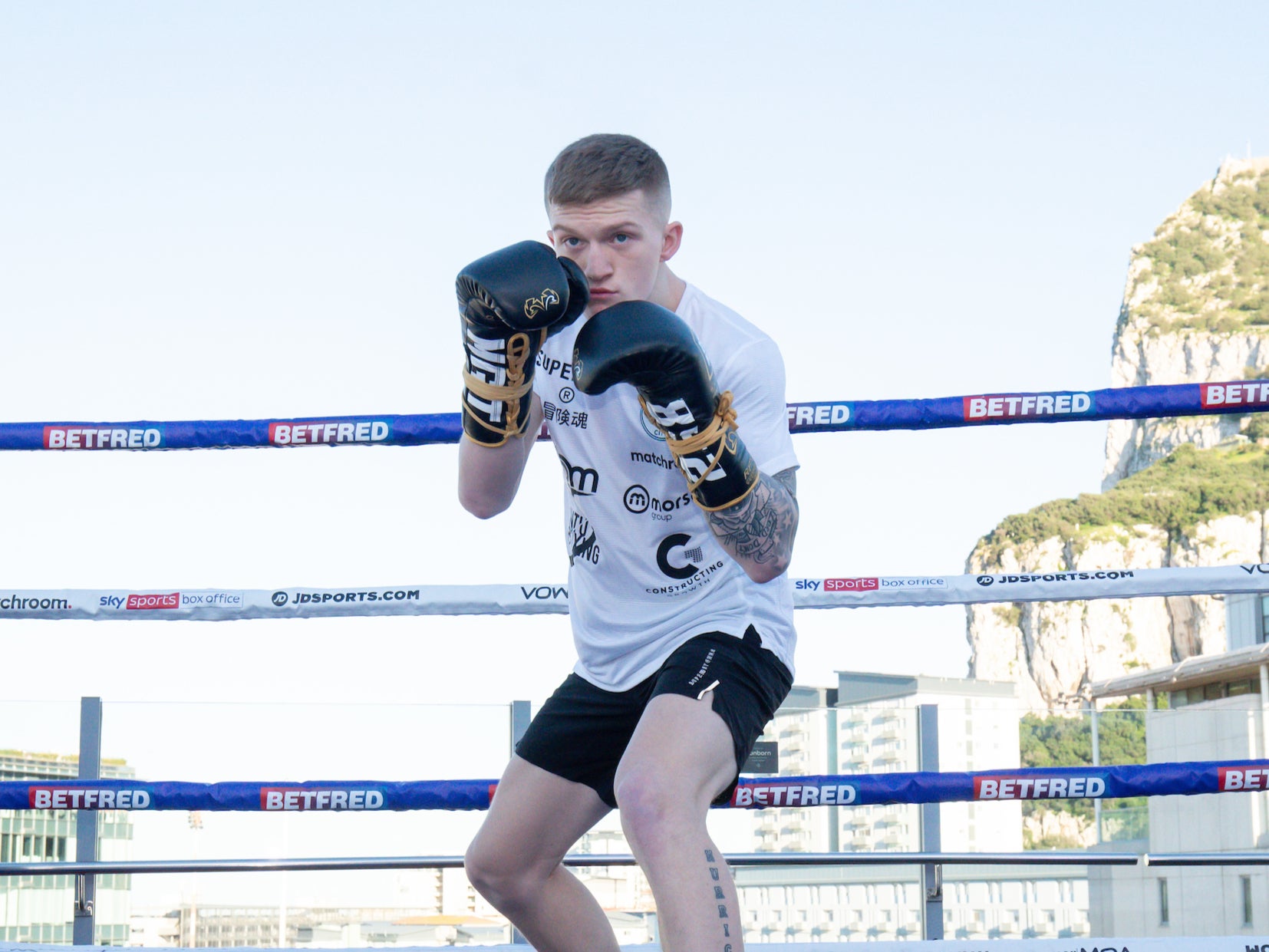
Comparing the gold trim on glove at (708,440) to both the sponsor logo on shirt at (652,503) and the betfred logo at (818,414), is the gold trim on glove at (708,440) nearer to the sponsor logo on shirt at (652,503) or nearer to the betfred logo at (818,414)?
the sponsor logo on shirt at (652,503)

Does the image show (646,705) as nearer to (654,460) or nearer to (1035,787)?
(654,460)

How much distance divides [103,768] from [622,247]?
8.05 feet

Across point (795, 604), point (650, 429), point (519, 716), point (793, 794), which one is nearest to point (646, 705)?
point (650, 429)

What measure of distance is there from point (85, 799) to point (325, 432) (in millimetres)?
1197

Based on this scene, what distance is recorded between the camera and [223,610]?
3879mm

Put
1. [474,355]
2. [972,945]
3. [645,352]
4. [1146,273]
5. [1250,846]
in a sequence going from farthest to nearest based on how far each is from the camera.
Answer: [1146,273], [1250,846], [972,945], [474,355], [645,352]

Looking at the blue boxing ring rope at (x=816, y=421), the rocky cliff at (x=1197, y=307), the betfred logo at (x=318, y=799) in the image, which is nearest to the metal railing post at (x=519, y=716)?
the betfred logo at (x=318, y=799)

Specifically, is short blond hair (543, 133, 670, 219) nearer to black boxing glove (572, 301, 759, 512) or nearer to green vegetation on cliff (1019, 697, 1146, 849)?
black boxing glove (572, 301, 759, 512)

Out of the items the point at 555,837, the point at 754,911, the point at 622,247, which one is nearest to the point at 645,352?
the point at 622,247

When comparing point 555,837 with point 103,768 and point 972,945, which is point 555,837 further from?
point 103,768

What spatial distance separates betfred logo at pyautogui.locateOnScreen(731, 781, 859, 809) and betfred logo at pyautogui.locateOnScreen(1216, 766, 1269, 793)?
953 mm

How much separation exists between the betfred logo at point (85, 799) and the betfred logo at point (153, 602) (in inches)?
20.9

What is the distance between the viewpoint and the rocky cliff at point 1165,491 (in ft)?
308

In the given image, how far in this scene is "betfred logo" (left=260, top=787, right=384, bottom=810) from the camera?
11.9ft
